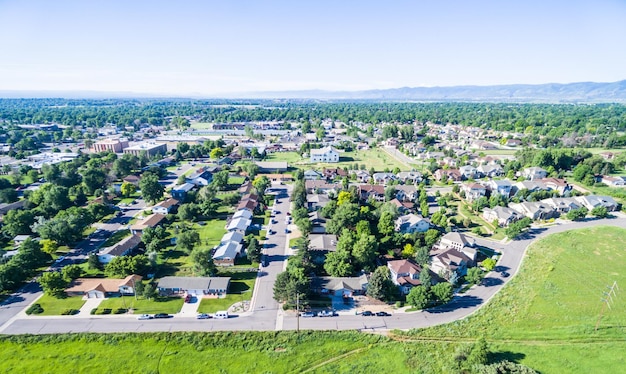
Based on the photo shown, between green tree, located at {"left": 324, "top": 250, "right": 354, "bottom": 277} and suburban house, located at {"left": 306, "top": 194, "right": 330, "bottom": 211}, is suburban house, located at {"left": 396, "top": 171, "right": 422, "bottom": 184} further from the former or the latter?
green tree, located at {"left": 324, "top": 250, "right": 354, "bottom": 277}

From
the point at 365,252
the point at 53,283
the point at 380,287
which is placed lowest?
the point at 380,287

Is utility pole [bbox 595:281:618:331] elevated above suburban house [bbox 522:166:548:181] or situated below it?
below

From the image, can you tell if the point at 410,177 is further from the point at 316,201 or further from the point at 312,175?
the point at 316,201

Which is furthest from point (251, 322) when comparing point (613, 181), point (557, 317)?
point (613, 181)

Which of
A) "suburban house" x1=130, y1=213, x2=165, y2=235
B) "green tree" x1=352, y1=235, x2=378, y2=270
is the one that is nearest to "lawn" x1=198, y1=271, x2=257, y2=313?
"green tree" x1=352, y1=235, x2=378, y2=270

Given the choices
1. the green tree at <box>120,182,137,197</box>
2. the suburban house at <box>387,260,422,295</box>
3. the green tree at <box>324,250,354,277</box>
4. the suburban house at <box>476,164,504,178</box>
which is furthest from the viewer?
the suburban house at <box>476,164,504,178</box>

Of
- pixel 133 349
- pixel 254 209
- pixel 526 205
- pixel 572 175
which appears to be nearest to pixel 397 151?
pixel 572 175

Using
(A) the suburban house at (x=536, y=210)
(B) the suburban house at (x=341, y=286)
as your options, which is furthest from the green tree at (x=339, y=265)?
(A) the suburban house at (x=536, y=210)

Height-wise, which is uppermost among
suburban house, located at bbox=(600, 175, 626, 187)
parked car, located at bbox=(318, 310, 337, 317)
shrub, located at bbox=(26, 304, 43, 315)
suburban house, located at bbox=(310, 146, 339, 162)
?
suburban house, located at bbox=(310, 146, 339, 162)

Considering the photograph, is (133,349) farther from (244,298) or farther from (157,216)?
(157,216)
